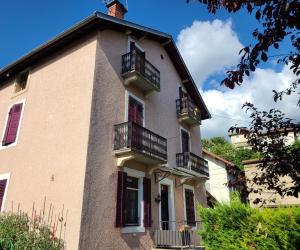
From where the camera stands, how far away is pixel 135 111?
13102 mm

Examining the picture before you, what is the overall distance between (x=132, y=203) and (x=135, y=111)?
4.24m

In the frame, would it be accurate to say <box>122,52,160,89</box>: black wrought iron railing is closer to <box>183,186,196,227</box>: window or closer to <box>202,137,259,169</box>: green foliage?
<box>183,186,196,227</box>: window

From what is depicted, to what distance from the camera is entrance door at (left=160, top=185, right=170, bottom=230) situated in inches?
527

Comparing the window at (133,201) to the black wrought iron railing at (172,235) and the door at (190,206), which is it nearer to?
the black wrought iron railing at (172,235)

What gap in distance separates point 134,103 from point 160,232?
6.02 m

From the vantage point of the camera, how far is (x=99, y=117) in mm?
10750

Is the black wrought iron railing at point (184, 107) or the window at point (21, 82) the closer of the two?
the window at point (21, 82)

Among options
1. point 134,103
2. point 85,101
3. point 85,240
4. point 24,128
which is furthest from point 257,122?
point 24,128

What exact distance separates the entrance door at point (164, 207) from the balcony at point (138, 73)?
518 centimetres

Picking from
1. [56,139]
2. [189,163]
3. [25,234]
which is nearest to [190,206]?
[189,163]

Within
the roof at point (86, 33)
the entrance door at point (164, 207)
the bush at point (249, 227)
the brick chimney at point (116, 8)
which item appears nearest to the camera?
the bush at point (249, 227)

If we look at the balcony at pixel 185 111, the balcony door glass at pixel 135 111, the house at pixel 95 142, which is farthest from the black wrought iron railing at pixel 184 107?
the balcony door glass at pixel 135 111

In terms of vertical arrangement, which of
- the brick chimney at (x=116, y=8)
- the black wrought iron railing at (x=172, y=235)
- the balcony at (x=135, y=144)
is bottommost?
the black wrought iron railing at (x=172, y=235)

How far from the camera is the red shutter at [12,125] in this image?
12.9 m
